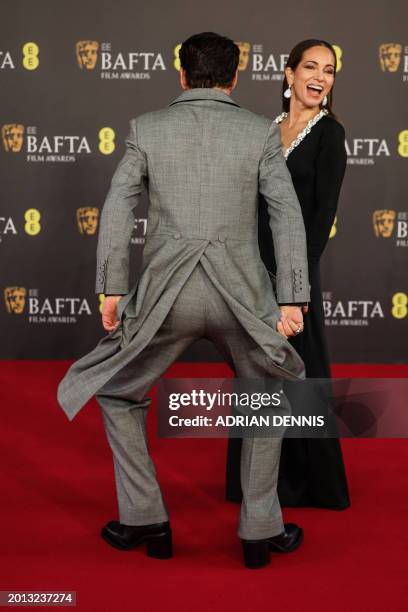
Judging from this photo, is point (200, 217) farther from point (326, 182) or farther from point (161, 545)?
point (161, 545)

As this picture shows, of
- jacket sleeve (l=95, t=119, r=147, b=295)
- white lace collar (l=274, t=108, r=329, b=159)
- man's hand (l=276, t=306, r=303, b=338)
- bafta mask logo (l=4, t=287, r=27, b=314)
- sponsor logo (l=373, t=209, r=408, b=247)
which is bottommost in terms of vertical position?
bafta mask logo (l=4, t=287, r=27, b=314)

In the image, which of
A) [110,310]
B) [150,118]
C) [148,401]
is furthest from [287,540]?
[150,118]

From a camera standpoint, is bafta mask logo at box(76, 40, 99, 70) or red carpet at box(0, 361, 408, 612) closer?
red carpet at box(0, 361, 408, 612)

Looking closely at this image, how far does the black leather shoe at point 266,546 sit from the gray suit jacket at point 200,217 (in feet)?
1.71

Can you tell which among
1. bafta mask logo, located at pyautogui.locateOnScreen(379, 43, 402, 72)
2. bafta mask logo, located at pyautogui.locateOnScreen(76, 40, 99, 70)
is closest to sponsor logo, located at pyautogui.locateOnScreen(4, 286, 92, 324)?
bafta mask logo, located at pyautogui.locateOnScreen(76, 40, 99, 70)

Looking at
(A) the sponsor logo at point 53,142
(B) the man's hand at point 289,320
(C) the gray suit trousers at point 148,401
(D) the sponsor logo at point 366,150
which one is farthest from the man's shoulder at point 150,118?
(D) the sponsor logo at point 366,150

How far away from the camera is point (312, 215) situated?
284 centimetres

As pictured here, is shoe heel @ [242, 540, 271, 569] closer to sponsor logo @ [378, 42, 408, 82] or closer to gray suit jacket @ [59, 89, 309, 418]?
gray suit jacket @ [59, 89, 309, 418]

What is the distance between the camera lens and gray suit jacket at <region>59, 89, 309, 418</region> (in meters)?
2.21

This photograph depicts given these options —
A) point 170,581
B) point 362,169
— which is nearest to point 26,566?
point 170,581

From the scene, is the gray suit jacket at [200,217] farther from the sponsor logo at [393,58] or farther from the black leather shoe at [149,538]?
the sponsor logo at [393,58]

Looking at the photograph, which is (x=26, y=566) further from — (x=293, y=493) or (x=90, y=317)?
(x=90, y=317)

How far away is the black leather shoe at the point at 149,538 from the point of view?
7.98 feet

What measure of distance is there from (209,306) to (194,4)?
329 centimetres
